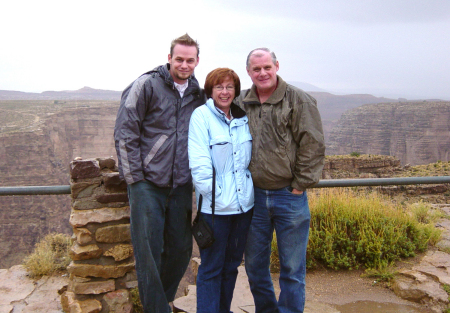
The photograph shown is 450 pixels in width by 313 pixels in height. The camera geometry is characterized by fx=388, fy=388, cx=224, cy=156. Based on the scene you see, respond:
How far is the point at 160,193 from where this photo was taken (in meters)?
2.85

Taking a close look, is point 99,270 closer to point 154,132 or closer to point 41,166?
point 154,132

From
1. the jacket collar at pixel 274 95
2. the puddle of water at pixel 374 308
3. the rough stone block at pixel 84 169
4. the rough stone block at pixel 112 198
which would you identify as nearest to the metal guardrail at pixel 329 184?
the rough stone block at pixel 84 169

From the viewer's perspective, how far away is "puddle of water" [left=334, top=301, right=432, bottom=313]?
11.0 feet

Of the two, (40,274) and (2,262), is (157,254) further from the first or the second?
(2,262)

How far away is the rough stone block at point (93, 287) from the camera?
10.4 ft

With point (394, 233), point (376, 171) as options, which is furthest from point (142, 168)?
point (376, 171)

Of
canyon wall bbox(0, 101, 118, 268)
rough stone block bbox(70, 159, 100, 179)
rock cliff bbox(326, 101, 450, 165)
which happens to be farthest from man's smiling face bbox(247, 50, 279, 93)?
rock cliff bbox(326, 101, 450, 165)

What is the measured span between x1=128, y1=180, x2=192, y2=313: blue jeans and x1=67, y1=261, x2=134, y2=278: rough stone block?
0.38 m

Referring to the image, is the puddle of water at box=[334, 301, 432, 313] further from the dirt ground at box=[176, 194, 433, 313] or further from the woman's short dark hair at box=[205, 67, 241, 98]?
the woman's short dark hair at box=[205, 67, 241, 98]

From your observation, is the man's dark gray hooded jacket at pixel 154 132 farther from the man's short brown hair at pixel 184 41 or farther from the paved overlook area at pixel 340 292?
the paved overlook area at pixel 340 292

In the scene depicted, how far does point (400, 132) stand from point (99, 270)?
6772 centimetres

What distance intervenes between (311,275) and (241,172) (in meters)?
1.96

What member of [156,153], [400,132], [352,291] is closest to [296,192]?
[156,153]

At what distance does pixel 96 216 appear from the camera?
3.23 metres
